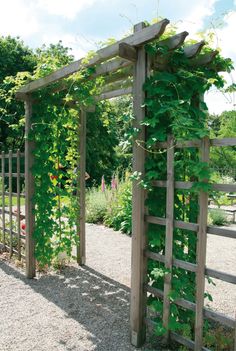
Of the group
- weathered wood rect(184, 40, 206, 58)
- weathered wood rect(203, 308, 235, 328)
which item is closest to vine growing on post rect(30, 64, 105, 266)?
weathered wood rect(184, 40, 206, 58)

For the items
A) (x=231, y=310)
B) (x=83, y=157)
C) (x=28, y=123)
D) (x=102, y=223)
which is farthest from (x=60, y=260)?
(x=102, y=223)

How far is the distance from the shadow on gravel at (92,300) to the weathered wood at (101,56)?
7.80ft

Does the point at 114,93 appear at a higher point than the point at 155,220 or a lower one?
higher

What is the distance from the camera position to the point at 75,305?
3.52 meters

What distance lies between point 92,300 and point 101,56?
2529 millimetres

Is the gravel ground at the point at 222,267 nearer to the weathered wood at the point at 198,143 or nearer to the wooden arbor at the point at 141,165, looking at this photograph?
the wooden arbor at the point at 141,165

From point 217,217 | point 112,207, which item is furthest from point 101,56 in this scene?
point 217,217

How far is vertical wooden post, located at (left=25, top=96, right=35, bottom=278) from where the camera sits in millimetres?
4266

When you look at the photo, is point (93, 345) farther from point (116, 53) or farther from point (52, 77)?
point (52, 77)

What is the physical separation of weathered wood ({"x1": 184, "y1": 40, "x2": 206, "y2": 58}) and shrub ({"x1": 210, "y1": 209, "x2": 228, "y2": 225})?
5950 mm

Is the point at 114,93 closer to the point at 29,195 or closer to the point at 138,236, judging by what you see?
the point at 29,195

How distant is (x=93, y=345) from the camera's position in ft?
9.00

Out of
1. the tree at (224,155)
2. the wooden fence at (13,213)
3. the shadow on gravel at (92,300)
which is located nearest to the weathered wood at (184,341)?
the shadow on gravel at (92,300)

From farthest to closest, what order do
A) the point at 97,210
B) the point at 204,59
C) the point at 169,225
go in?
the point at 97,210 < the point at 204,59 < the point at 169,225
